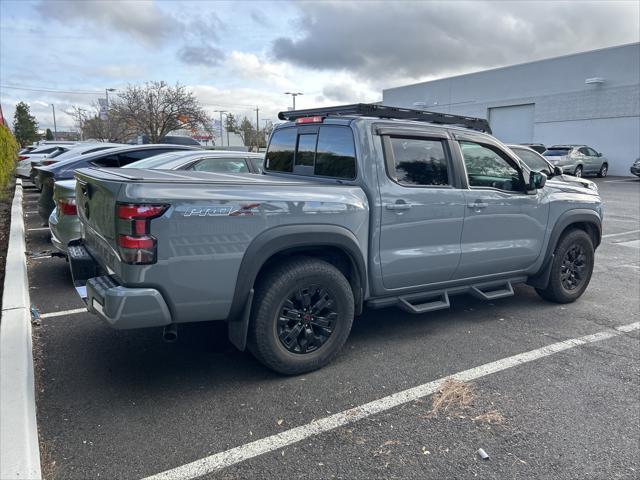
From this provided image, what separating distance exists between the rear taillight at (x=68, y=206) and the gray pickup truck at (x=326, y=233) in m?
1.49

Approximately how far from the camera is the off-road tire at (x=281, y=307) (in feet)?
11.4

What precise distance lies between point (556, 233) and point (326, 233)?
303 centimetres

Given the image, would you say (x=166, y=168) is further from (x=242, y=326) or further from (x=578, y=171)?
(x=578, y=171)

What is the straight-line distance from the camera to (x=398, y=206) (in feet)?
13.3

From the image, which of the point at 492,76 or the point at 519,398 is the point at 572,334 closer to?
the point at 519,398

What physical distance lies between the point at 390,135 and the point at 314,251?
1210 millimetres

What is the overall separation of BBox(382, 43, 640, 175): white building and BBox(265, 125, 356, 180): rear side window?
2773 centimetres

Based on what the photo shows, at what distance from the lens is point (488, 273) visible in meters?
4.89

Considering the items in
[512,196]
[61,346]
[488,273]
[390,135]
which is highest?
[390,135]

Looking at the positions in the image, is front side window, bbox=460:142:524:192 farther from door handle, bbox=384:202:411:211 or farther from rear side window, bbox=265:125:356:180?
rear side window, bbox=265:125:356:180

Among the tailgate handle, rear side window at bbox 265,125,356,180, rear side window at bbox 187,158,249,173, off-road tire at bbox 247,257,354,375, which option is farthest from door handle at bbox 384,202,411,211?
rear side window at bbox 187,158,249,173

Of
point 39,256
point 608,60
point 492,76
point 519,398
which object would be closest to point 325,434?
point 519,398

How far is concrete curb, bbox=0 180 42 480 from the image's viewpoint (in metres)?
2.53

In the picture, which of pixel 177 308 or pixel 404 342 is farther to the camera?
pixel 404 342
